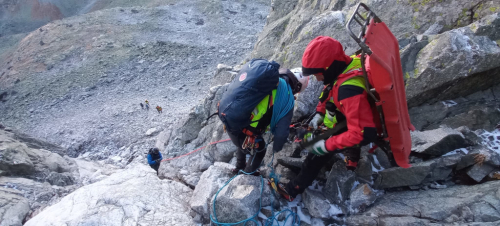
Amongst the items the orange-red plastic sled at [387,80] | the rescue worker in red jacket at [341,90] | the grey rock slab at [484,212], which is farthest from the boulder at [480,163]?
the rescue worker in red jacket at [341,90]

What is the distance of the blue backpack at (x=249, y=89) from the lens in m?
3.58

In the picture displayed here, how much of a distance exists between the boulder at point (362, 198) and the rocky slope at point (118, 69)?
10099mm

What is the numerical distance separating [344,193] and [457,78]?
9.09 ft

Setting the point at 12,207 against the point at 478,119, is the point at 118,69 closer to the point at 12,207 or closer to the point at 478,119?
the point at 12,207

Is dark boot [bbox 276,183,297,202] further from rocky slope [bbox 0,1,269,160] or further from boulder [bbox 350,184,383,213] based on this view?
rocky slope [bbox 0,1,269,160]

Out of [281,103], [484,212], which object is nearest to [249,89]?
[281,103]

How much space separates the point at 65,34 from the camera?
83.0ft

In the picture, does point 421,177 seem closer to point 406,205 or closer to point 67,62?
point 406,205

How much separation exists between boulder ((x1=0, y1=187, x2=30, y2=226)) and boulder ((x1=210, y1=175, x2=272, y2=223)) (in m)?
4.26

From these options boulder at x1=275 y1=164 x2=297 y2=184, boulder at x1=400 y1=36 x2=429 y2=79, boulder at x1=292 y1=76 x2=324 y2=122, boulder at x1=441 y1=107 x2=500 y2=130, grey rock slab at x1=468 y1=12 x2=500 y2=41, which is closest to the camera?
boulder at x1=441 y1=107 x2=500 y2=130

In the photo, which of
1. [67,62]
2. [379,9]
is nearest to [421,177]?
[379,9]

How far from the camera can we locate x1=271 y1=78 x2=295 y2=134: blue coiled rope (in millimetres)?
3857

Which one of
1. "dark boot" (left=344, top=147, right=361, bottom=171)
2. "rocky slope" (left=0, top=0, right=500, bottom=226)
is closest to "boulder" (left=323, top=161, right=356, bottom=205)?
"rocky slope" (left=0, top=0, right=500, bottom=226)

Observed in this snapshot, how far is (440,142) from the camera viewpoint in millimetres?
4133
